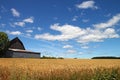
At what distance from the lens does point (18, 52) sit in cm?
7875

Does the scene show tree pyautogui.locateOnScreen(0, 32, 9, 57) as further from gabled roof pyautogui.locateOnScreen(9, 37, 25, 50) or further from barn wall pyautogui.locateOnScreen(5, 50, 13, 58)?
gabled roof pyautogui.locateOnScreen(9, 37, 25, 50)

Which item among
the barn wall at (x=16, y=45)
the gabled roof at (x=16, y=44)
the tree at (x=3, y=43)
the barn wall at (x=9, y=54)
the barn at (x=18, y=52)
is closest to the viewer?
the tree at (x=3, y=43)


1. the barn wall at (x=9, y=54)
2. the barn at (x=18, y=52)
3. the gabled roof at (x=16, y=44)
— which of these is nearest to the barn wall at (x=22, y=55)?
the barn at (x=18, y=52)

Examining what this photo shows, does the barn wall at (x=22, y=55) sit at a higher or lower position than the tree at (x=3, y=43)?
lower

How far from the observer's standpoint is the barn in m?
77.7

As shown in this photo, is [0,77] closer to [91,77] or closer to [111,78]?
[91,77]

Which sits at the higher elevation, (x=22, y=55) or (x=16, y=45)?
(x=16, y=45)

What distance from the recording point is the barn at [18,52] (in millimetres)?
77688

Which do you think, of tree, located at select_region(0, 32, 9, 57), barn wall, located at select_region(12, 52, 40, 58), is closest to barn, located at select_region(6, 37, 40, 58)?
barn wall, located at select_region(12, 52, 40, 58)

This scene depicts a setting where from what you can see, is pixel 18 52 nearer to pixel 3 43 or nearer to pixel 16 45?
pixel 3 43

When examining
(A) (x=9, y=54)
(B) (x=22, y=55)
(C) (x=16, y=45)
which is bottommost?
(B) (x=22, y=55)

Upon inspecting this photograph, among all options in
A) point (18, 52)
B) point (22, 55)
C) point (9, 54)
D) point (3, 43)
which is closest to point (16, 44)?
point (18, 52)

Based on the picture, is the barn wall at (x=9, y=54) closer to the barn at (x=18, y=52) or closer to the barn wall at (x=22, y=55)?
the barn at (x=18, y=52)

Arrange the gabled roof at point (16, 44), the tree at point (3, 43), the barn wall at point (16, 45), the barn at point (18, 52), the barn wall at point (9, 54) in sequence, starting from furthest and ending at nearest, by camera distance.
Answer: the gabled roof at point (16, 44) < the barn wall at point (16, 45) < the barn at point (18, 52) < the barn wall at point (9, 54) < the tree at point (3, 43)
